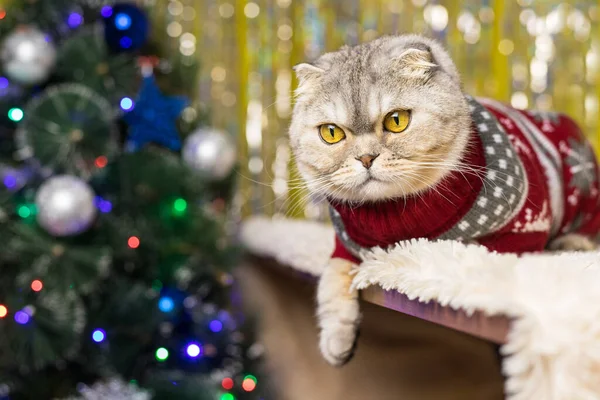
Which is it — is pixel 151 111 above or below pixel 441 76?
below

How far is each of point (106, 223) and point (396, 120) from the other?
97cm

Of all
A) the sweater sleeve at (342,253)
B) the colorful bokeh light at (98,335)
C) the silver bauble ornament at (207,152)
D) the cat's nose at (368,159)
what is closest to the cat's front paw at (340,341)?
the sweater sleeve at (342,253)

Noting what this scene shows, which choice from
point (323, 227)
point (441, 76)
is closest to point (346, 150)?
point (441, 76)

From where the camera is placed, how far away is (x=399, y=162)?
0.69 m

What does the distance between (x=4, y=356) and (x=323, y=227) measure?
82 cm

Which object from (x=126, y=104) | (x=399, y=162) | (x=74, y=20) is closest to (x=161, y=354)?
(x=126, y=104)

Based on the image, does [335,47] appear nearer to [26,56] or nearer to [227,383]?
[26,56]

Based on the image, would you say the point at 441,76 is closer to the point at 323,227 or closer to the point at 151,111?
the point at 323,227

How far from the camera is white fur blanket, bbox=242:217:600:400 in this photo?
43 cm

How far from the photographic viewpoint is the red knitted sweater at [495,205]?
2.38ft

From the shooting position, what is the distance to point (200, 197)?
1611 mm

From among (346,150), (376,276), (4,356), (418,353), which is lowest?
(4,356)

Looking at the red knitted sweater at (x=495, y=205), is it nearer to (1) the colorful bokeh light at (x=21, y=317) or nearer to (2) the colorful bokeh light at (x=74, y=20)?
(1) the colorful bokeh light at (x=21, y=317)

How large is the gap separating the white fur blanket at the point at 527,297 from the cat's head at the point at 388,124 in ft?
0.31
